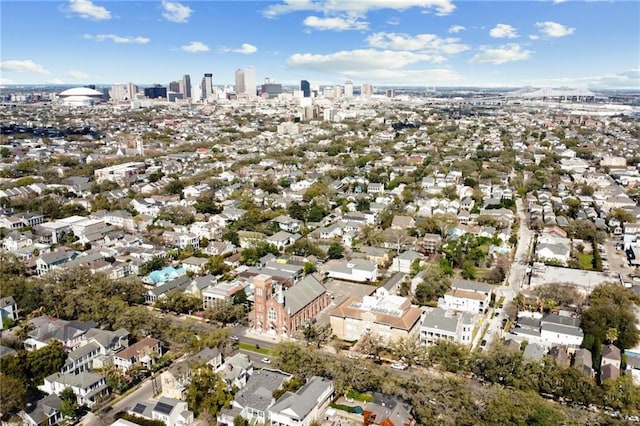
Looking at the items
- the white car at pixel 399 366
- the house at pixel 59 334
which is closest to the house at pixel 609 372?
the white car at pixel 399 366

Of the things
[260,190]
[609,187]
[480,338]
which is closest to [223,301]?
[480,338]

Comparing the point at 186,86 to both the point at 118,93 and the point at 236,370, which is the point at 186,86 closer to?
the point at 118,93

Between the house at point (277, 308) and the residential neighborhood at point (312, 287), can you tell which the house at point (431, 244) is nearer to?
the residential neighborhood at point (312, 287)

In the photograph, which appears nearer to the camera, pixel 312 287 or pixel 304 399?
pixel 304 399

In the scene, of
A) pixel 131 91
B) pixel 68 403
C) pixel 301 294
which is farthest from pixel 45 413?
pixel 131 91

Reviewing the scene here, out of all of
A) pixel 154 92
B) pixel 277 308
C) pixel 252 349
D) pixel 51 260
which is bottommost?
pixel 252 349
